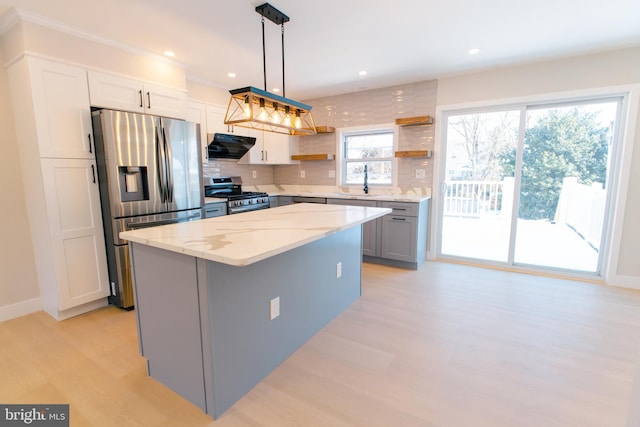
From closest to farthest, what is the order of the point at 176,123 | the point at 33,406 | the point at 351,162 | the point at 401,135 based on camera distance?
the point at 33,406
the point at 176,123
the point at 401,135
the point at 351,162

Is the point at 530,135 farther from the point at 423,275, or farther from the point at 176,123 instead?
the point at 176,123

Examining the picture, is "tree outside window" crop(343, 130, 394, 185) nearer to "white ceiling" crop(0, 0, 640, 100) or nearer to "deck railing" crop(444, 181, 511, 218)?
"deck railing" crop(444, 181, 511, 218)

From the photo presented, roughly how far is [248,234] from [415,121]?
2989mm

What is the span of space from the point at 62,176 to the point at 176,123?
1.05 m

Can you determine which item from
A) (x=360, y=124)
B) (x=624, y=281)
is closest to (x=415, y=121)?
(x=360, y=124)

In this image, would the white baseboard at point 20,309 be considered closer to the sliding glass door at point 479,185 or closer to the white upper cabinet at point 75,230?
the white upper cabinet at point 75,230

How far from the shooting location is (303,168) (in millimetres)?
5125

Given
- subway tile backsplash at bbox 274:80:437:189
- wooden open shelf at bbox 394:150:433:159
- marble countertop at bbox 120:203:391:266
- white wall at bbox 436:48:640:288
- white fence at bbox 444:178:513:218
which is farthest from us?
subway tile backsplash at bbox 274:80:437:189

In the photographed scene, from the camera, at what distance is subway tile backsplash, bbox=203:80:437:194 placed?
4059mm

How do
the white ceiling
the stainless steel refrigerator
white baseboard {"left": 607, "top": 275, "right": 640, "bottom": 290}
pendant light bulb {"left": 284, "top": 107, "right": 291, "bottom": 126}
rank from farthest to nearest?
white baseboard {"left": 607, "top": 275, "right": 640, "bottom": 290} < the stainless steel refrigerator < pendant light bulb {"left": 284, "top": 107, "right": 291, "bottom": 126} < the white ceiling

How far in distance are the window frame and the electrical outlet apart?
117 inches

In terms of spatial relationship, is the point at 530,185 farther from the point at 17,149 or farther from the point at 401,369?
the point at 17,149

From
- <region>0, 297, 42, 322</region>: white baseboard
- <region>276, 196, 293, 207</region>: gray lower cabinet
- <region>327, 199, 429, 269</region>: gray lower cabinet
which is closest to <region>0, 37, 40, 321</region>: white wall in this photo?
<region>0, 297, 42, 322</region>: white baseboard

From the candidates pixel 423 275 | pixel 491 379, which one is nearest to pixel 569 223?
pixel 423 275
